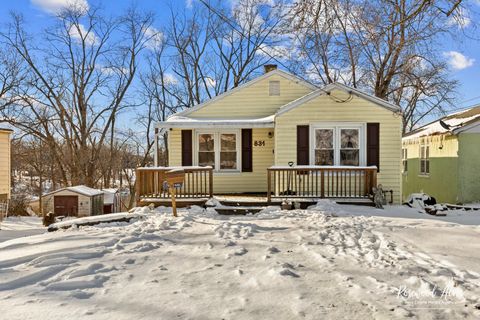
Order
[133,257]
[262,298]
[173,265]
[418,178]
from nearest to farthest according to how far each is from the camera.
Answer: [262,298], [173,265], [133,257], [418,178]

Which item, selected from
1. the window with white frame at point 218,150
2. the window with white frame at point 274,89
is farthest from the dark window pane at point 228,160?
the window with white frame at point 274,89

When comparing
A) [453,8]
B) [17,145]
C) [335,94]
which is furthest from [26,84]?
[453,8]

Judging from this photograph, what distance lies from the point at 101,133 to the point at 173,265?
25528 mm

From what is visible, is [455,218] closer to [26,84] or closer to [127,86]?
[127,86]

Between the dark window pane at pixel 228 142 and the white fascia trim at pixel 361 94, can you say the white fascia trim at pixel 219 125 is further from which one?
the white fascia trim at pixel 361 94

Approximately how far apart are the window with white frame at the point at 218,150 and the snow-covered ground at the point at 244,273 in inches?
211

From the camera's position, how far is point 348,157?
10.8 metres

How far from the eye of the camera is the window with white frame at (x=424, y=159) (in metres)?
15.9

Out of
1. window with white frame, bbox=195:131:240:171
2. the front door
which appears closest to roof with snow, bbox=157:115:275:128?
window with white frame, bbox=195:131:240:171

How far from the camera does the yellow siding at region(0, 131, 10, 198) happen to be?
17.7 metres

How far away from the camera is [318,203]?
9.44 meters

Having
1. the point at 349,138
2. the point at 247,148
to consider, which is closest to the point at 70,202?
the point at 247,148

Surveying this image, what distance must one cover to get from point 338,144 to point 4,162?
17.1 metres

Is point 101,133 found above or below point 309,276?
above
